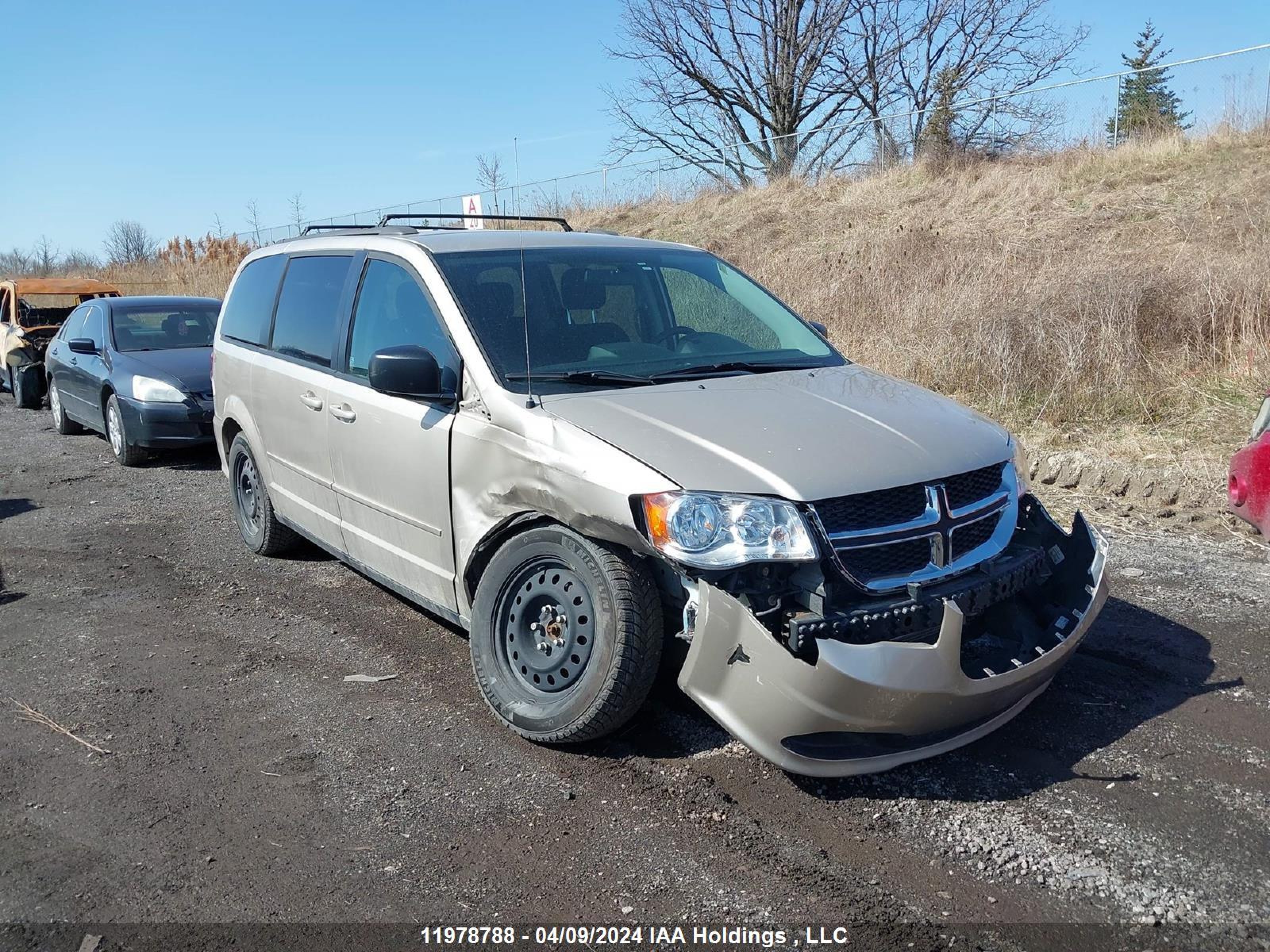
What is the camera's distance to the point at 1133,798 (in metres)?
3.33

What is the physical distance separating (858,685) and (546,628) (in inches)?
48.1

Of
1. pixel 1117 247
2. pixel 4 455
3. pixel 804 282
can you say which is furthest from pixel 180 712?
pixel 1117 247

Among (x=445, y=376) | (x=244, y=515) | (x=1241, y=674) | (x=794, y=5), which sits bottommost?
(x=1241, y=674)

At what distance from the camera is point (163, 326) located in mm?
10922

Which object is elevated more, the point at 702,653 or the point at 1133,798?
the point at 702,653

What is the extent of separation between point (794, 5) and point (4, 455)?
1143 inches

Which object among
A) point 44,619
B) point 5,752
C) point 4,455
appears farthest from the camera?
point 4,455

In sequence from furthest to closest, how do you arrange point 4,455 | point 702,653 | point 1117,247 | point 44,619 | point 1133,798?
1. point 1117,247
2. point 4,455
3. point 44,619
4. point 1133,798
5. point 702,653

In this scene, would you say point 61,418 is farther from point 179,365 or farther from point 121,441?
point 179,365

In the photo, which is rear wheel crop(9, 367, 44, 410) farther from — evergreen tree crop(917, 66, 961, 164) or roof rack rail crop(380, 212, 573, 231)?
evergreen tree crop(917, 66, 961, 164)

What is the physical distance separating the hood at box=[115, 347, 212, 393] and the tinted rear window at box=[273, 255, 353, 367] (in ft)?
13.8

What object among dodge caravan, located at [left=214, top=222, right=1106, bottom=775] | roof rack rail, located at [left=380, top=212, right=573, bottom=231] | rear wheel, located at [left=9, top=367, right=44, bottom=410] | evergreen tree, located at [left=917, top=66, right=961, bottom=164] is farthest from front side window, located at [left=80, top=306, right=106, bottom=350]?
evergreen tree, located at [left=917, top=66, right=961, bottom=164]

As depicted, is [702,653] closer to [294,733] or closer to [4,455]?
[294,733]

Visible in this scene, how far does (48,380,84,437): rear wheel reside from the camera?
39.0 feet
